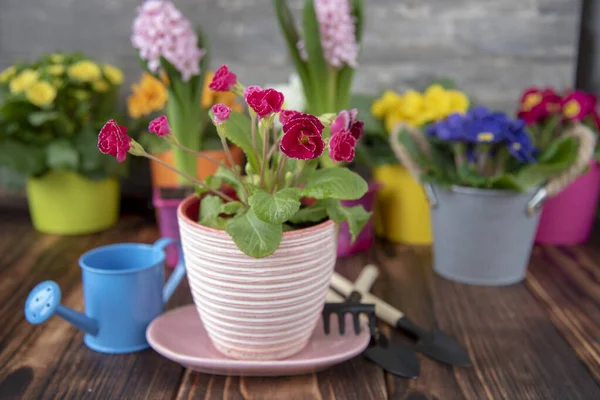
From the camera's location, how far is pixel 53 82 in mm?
1179

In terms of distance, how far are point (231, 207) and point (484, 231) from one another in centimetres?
49

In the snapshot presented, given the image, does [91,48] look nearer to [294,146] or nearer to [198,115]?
[198,115]

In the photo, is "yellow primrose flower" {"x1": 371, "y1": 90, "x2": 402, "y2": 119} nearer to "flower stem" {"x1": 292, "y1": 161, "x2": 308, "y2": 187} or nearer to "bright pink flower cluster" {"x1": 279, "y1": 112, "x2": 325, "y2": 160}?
"flower stem" {"x1": 292, "y1": 161, "x2": 308, "y2": 187}

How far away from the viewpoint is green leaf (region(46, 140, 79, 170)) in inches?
46.6

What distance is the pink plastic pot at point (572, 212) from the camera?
1.18 metres

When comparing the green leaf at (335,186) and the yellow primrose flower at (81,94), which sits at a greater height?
the yellow primrose flower at (81,94)

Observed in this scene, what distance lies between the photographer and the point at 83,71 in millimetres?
1205

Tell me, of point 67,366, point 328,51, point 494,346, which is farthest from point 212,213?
point 328,51

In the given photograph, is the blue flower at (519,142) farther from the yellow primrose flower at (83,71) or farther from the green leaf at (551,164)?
the yellow primrose flower at (83,71)

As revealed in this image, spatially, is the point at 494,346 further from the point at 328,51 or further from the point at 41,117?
the point at 41,117

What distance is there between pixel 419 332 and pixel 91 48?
100 cm

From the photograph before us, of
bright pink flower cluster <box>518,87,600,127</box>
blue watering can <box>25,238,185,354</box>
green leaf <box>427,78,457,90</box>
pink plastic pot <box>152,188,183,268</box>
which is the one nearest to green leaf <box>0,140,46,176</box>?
pink plastic pot <box>152,188,183,268</box>

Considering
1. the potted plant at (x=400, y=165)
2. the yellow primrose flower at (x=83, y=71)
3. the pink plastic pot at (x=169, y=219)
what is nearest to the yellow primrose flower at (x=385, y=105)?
the potted plant at (x=400, y=165)

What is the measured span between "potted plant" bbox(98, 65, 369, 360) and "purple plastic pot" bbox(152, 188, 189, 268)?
1.08ft
